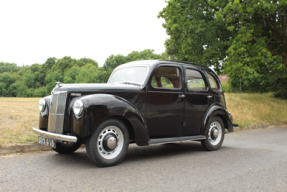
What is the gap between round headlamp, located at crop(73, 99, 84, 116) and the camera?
14.7 ft

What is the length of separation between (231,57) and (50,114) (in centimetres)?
1381

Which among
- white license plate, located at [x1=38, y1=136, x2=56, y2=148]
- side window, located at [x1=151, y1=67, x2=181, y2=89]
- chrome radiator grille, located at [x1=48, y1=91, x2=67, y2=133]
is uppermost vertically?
side window, located at [x1=151, y1=67, x2=181, y2=89]

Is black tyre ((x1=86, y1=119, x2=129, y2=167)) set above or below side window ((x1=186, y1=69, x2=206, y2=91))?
below

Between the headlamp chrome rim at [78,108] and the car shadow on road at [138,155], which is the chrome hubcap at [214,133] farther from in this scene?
the headlamp chrome rim at [78,108]

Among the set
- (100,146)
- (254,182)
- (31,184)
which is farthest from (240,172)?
(31,184)

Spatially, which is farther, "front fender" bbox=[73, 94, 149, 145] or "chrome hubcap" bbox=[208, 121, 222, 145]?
"chrome hubcap" bbox=[208, 121, 222, 145]

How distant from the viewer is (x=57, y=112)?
193 inches

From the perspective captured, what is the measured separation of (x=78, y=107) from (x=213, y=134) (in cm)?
360

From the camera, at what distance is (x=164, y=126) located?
565 centimetres

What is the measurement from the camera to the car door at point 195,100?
616 cm

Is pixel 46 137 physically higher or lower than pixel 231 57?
lower

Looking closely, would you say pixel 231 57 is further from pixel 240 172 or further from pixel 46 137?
pixel 46 137

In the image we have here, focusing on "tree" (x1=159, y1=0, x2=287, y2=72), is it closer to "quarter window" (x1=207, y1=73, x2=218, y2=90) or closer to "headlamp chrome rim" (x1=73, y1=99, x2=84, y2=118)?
"quarter window" (x1=207, y1=73, x2=218, y2=90)

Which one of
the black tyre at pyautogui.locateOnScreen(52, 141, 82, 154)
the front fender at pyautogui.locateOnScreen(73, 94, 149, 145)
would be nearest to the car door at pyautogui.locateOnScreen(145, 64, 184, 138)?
the front fender at pyautogui.locateOnScreen(73, 94, 149, 145)
